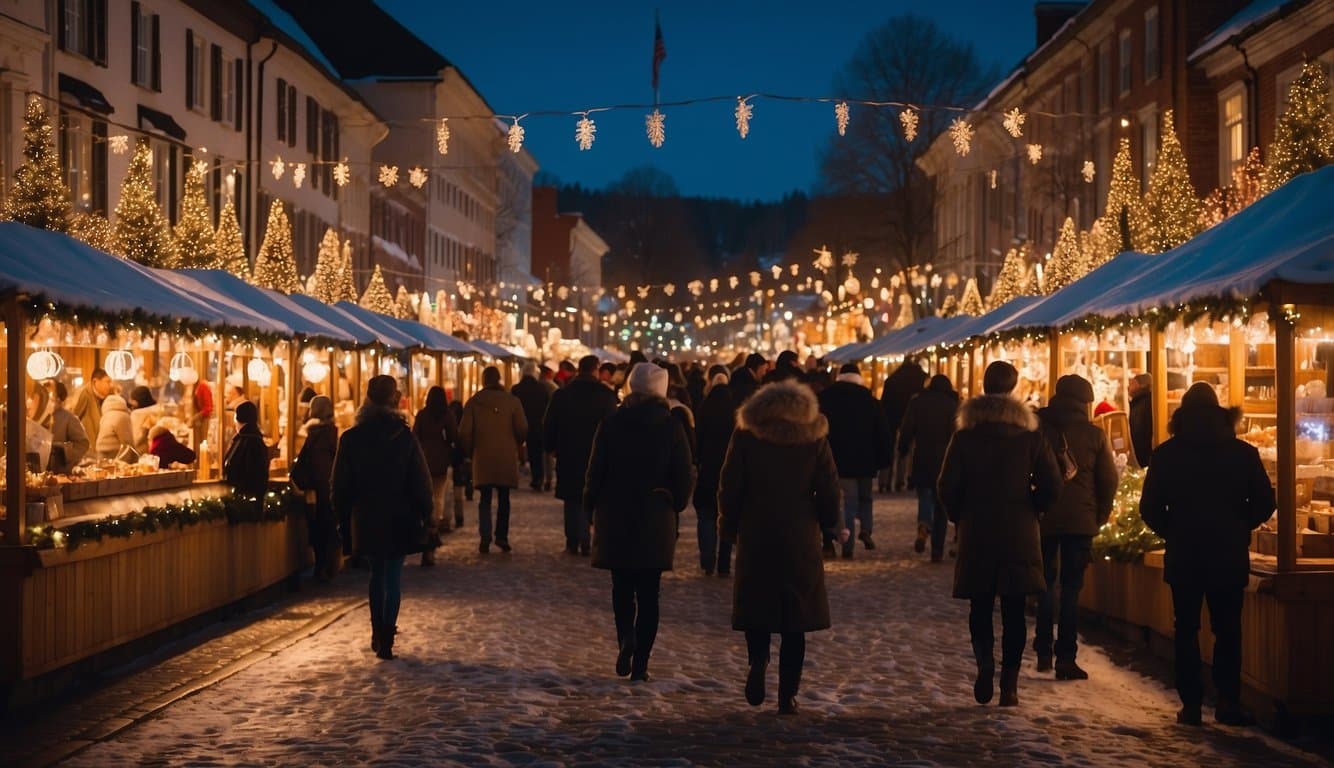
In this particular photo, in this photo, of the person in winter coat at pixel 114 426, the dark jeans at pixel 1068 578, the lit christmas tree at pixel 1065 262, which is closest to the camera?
the dark jeans at pixel 1068 578

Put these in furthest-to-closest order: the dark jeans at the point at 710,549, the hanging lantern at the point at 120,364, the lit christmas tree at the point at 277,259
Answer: the lit christmas tree at the point at 277,259 → the dark jeans at the point at 710,549 → the hanging lantern at the point at 120,364

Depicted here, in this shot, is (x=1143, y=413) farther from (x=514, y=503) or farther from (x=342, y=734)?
(x=514, y=503)

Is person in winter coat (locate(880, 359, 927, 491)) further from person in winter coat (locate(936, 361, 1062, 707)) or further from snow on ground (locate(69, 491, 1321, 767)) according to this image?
person in winter coat (locate(936, 361, 1062, 707))

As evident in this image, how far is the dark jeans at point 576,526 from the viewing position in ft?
60.1

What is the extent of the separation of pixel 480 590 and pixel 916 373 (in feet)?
40.4

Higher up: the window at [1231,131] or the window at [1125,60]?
the window at [1125,60]

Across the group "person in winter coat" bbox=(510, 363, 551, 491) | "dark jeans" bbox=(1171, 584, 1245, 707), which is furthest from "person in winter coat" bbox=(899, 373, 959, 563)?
"dark jeans" bbox=(1171, 584, 1245, 707)

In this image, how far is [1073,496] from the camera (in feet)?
35.6

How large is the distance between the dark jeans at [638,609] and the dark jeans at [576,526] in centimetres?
737

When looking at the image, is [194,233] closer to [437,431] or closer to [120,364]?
[437,431]

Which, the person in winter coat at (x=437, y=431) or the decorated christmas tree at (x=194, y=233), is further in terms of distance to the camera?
the decorated christmas tree at (x=194, y=233)

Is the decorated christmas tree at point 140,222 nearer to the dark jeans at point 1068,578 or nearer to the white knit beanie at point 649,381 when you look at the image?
the white knit beanie at point 649,381

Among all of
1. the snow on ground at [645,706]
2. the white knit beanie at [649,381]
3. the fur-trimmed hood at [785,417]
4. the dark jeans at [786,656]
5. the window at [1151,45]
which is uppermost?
the window at [1151,45]

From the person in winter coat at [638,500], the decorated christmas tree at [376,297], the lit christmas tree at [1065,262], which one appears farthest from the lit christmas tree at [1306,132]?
the decorated christmas tree at [376,297]
